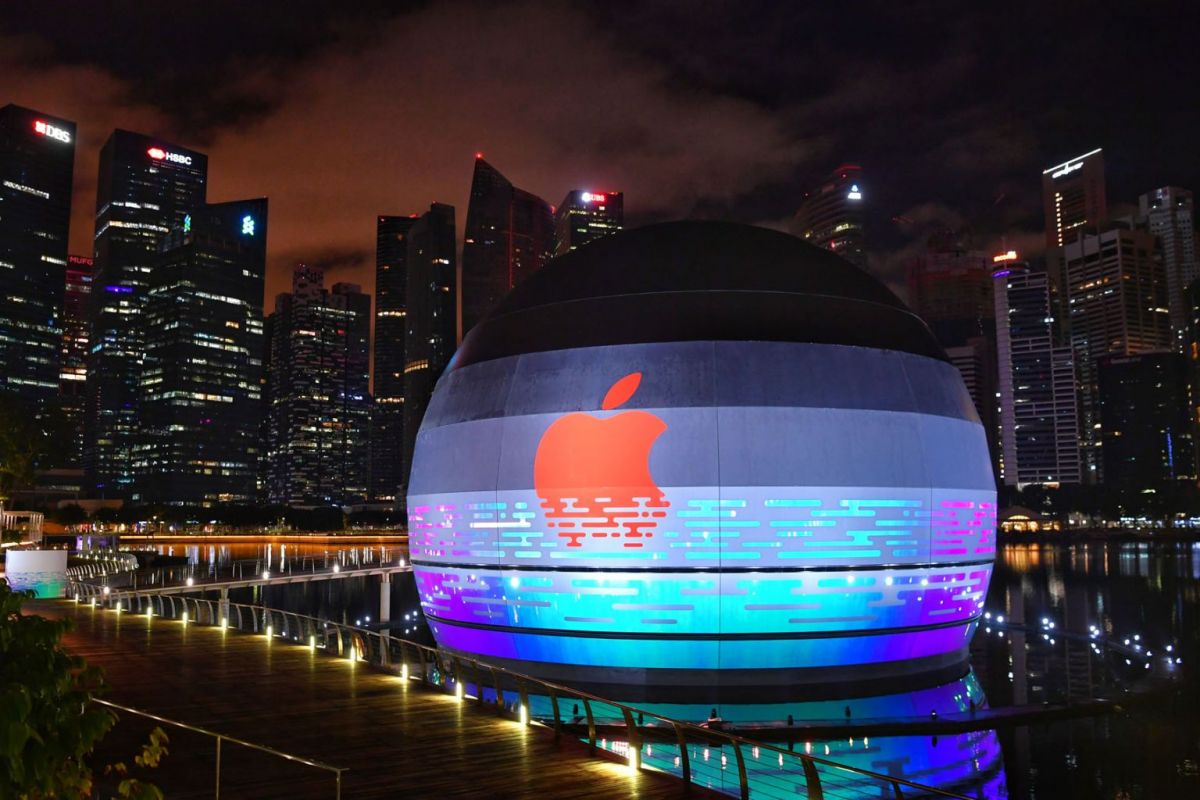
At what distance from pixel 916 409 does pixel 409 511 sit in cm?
1668

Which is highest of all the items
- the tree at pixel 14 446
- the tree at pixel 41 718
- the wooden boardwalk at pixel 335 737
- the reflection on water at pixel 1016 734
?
the tree at pixel 14 446

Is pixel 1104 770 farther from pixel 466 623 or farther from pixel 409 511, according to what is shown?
pixel 409 511

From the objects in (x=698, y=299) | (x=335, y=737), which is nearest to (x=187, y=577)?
(x=698, y=299)

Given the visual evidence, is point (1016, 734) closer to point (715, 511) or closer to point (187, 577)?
point (715, 511)

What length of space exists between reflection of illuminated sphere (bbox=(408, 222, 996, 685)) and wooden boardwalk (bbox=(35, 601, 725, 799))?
6830 millimetres

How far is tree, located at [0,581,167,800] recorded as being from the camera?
4.54 m

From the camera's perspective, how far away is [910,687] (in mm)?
26922

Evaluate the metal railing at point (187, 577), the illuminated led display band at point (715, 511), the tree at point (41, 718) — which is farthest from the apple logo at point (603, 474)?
the metal railing at point (187, 577)

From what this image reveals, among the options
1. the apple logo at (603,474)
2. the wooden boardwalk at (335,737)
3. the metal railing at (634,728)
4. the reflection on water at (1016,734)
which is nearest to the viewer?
the metal railing at (634,728)

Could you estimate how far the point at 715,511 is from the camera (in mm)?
25109

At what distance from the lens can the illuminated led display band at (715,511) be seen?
2505 cm

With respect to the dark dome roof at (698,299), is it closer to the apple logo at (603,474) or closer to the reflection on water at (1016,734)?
the apple logo at (603,474)

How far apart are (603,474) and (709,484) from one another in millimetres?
2922

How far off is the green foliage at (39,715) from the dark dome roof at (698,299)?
22.2 metres
